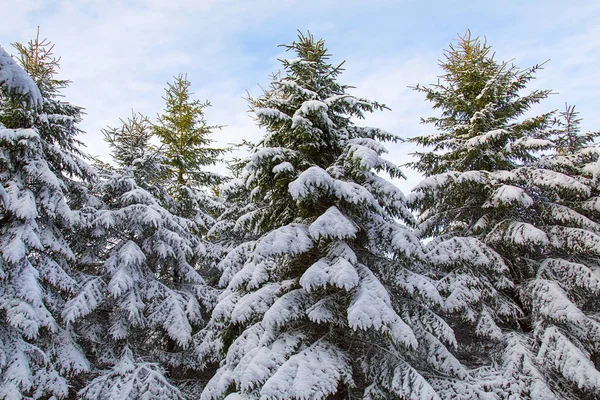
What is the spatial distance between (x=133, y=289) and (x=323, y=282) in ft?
19.7

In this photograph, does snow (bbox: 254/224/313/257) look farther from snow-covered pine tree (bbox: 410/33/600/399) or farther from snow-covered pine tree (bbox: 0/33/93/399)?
snow-covered pine tree (bbox: 0/33/93/399)

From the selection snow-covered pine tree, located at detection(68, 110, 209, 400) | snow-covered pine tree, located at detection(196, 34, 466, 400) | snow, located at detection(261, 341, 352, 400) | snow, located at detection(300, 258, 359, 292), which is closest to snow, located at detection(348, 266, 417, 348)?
snow-covered pine tree, located at detection(196, 34, 466, 400)

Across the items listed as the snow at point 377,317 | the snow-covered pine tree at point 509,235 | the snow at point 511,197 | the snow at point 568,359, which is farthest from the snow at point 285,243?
the snow at point 568,359

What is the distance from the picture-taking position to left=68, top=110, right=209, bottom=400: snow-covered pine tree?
832cm

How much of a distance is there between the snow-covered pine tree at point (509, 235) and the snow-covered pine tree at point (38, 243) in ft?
28.7

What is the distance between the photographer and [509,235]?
347 inches

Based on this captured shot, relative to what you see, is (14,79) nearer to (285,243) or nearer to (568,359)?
(285,243)

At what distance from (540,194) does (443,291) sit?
173 inches

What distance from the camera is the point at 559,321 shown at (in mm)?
7371

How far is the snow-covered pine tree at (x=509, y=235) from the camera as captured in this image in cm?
725

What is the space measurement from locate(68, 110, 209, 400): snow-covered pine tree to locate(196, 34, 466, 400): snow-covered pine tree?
1462mm

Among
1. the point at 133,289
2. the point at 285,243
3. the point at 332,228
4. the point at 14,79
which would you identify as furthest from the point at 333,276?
the point at 133,289

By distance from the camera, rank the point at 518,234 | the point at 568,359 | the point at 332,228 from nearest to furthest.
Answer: the point at 332,228
the point at 568,359
the point at 518,234

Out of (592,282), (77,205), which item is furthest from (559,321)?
(77,205)
